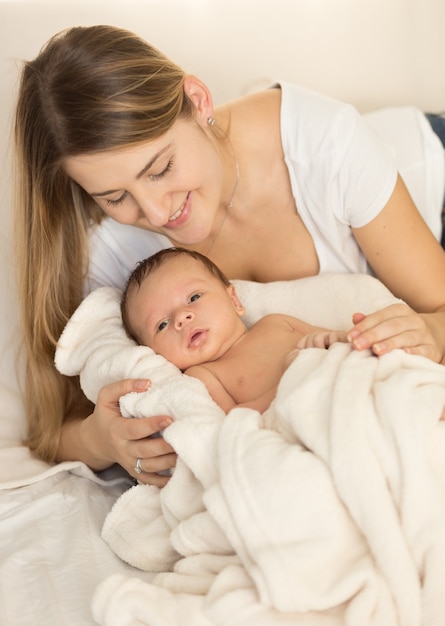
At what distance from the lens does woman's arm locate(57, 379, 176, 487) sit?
136 centimetres

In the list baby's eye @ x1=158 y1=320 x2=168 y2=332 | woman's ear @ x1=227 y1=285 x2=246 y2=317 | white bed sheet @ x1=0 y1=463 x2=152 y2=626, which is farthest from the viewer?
woman's ear @ x1=227 y1=285 x2=246 y2=317

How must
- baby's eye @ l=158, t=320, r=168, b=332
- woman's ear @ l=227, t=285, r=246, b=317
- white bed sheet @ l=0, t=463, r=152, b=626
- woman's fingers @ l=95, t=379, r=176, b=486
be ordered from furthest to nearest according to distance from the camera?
woman's ear @ l=227, t=285, r=246, b=317, baby's eye @ l=158, t=320, r=168, b=332, woman's fingers @ l=95, t=379, r=176, b=486, white bed sheet @ l=0, t=463, r=152, b=626

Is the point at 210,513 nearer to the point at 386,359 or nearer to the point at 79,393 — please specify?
the point at 386,359

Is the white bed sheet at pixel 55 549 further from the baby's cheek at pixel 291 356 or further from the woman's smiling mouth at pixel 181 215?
the woman's smiling mouth at pixel 181 215

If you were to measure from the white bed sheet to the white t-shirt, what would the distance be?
1.71 ft

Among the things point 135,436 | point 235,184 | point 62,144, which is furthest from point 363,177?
point 135,436

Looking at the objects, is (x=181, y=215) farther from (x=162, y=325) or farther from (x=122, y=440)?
(x=122, y=440)

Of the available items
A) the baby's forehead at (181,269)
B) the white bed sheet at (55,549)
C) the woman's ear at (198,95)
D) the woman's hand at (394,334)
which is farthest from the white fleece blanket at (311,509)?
the woman's ear at (198,95)

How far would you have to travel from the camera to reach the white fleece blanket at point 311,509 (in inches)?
40.7

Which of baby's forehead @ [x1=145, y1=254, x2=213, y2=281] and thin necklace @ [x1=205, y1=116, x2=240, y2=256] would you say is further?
thin necklace @ [x1=205, y1=116, x2=240, y2=256]

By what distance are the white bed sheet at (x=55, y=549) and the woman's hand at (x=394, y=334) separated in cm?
53

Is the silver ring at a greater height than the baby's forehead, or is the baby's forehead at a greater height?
Result: the baby's forehead

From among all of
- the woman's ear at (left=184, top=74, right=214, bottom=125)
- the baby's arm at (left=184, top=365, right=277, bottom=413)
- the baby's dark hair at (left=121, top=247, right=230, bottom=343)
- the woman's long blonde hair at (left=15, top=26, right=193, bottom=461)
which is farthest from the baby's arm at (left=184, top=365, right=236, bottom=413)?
the woman's ear at (left=184, top=74, right=214, bottom=125)

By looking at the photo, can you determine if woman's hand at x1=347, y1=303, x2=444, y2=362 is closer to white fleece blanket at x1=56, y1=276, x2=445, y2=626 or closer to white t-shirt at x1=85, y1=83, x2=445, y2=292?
white fleece blanket at x1=56, y1=276, x2=445, y2=626
